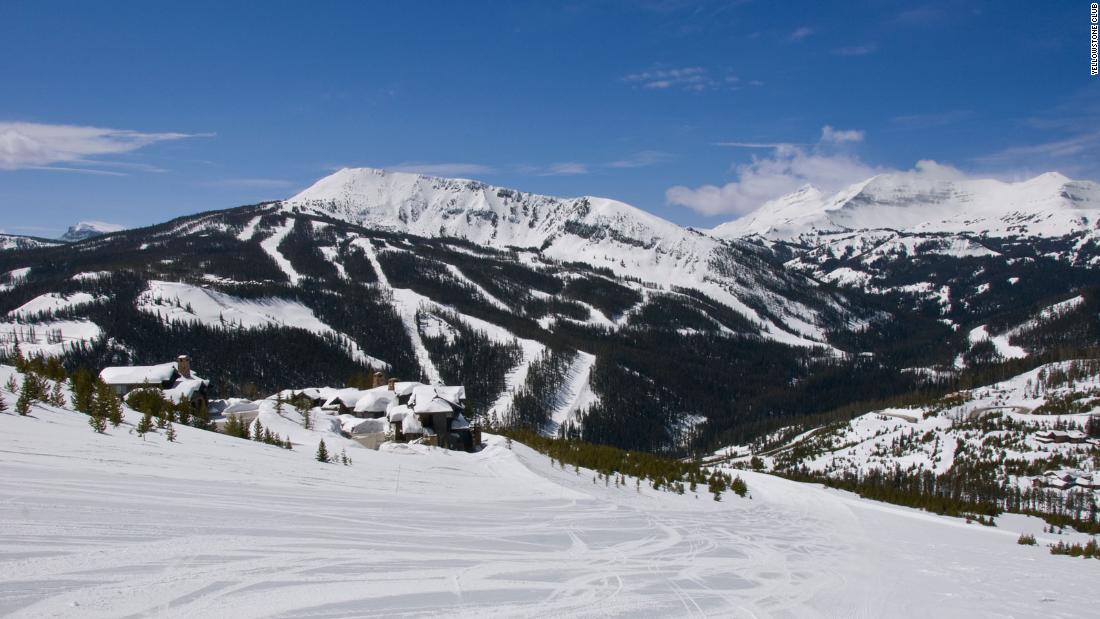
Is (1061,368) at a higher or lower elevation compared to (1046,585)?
higher

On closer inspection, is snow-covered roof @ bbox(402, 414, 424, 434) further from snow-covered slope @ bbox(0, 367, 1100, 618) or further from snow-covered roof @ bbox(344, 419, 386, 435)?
snow-covered slope @ bbox(0, 367, 1100, 618)

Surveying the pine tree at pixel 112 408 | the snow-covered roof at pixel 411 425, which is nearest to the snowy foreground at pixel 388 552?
the pine tree at pixel 112 408

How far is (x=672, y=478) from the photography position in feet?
86.0

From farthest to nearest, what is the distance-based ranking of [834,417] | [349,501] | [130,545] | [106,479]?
[834,417] < [349,501] < [106,479] < [130,545]

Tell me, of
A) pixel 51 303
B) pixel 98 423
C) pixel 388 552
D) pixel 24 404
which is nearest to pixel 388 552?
pixel 388 552

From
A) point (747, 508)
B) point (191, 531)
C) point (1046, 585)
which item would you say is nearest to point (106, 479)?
point (191, 531)

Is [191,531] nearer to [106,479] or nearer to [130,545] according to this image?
[130,545]

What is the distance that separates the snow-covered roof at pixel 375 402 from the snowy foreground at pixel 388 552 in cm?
3119

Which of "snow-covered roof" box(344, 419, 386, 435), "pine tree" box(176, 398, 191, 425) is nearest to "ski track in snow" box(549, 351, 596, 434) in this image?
"snow-covered roof" box(344, 419, 386, 435)

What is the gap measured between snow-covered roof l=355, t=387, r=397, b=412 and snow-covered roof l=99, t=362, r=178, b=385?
1585 cm

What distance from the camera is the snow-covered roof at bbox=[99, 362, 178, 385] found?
4931cm

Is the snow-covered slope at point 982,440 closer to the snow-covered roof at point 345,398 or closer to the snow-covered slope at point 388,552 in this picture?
the snow-covered roof at point 345,398

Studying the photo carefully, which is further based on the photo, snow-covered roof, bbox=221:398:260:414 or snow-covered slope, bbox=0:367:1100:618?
snow-covered roof, bbox=221:398:260:414

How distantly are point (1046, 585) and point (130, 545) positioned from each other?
Answer: 46.6 feet
